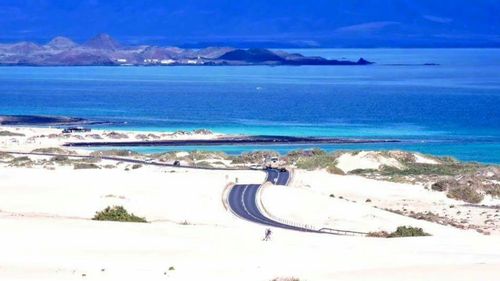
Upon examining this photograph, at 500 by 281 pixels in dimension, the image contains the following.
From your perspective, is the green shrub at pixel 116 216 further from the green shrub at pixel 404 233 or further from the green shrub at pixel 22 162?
the green shrub at pixel 22 162

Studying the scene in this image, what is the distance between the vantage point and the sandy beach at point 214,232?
20.0 m

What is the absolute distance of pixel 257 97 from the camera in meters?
109

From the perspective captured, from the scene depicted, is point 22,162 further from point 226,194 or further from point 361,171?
point 226,194

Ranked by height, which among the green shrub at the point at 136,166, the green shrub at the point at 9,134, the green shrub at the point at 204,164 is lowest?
the green shrub at the point at 136,166

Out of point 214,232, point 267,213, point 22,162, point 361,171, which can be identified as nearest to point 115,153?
point 22,162

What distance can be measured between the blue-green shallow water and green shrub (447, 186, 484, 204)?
19639 millimetres

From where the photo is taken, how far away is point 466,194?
1473 inches

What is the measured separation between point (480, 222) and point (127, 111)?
64.0 metres

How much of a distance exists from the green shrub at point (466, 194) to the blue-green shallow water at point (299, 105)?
19.6 m

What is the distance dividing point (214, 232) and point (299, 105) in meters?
73.2

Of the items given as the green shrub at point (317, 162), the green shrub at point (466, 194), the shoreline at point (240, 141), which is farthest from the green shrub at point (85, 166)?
the shoreline at point (240, 141)

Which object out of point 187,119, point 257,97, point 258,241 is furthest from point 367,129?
point 258,241

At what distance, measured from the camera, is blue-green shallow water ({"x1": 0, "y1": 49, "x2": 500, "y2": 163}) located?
240ft

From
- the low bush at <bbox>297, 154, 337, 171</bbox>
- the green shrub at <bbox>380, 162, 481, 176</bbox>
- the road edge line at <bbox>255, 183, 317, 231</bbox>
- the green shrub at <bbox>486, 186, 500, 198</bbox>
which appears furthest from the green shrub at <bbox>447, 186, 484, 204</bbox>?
the low bush at <bbox>297, 154, 337, 171</bbox>
